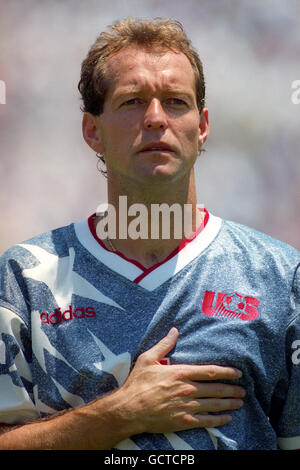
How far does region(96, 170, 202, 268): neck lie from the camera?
2.47 metres

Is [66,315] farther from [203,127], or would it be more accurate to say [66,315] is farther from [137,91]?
[203,127]

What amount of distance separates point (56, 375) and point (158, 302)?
421mm

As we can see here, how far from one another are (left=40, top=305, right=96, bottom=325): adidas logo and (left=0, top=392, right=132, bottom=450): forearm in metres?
0.31

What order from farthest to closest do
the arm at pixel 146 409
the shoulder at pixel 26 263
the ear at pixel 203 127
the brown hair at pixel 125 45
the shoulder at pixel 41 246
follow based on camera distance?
the ear at pixel 203 127 → the brown hair at pixel 125 45 → the shoulder at pixel 41 246 → the shoulder at pixel 26 263 → the arm at pixel 146 409

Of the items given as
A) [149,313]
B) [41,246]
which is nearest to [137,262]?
[149,313]

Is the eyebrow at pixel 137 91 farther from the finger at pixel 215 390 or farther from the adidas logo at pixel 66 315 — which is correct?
the finger at pixel 215 390

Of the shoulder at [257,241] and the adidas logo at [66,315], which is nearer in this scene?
the adidas logo at [66,315]

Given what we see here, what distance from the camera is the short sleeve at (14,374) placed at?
7.38ft

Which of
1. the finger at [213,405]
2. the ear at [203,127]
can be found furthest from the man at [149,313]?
the ear at [203,127]

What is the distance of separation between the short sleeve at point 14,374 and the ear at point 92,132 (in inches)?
29.2

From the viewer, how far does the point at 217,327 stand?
225 centimetres
